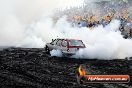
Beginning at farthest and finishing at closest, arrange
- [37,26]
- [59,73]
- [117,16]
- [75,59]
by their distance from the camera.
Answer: [37,26]
[117,16]
[75,59]
[59,73]

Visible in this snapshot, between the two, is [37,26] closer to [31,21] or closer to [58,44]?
[31,21]

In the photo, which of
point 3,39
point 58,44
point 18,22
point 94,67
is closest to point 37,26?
point 18,22

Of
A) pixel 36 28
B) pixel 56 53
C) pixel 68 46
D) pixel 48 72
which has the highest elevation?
pixel 36 28

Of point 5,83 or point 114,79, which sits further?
point 5,83

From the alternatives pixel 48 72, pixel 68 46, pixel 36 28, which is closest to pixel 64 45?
pixel 68 46

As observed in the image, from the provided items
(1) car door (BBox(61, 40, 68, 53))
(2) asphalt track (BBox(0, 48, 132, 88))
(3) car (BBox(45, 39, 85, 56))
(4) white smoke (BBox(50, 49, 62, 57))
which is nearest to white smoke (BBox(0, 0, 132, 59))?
(3) car (BBox(45, 39, 85, 56))

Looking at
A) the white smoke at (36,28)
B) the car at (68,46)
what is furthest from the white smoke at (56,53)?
the white smoke at (36,28)

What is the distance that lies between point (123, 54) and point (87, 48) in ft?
7.62

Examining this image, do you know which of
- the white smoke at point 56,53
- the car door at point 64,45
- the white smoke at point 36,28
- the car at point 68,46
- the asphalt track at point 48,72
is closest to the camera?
the asphalt track at point 48,72

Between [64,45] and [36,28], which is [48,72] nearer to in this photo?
[64,45]

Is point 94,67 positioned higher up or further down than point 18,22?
further down

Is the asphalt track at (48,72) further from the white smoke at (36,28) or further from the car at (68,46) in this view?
the white smoke at (36,28)

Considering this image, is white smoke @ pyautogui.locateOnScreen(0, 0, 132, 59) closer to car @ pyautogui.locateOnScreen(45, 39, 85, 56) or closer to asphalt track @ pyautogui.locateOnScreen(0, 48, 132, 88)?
car @ pyautogui.locateOnScreen(45, 39, 85, 56)

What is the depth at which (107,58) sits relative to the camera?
73.6 ft
